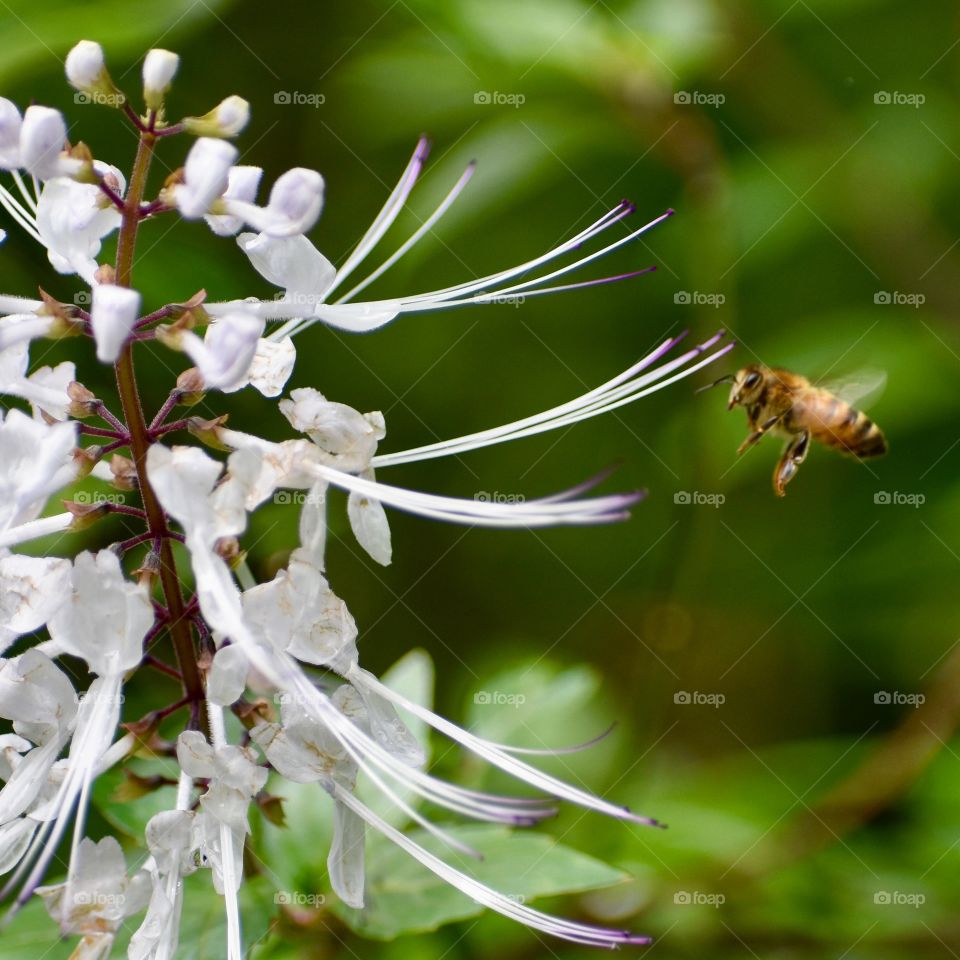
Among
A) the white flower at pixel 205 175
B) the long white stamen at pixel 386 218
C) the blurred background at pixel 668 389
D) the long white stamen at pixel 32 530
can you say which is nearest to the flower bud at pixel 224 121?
the white flower at pixel 205 175

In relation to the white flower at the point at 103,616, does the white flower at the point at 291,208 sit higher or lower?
higher

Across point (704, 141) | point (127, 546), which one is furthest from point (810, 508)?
point (127, 546)

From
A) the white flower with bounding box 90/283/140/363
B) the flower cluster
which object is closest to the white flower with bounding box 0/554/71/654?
the flower cluster

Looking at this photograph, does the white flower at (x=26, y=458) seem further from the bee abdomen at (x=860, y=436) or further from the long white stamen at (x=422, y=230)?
the bee abdomen at (x=860, y=436)

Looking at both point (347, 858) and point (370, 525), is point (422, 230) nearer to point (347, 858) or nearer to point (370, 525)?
point (370, 525)

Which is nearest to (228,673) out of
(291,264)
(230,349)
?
(230,349)
